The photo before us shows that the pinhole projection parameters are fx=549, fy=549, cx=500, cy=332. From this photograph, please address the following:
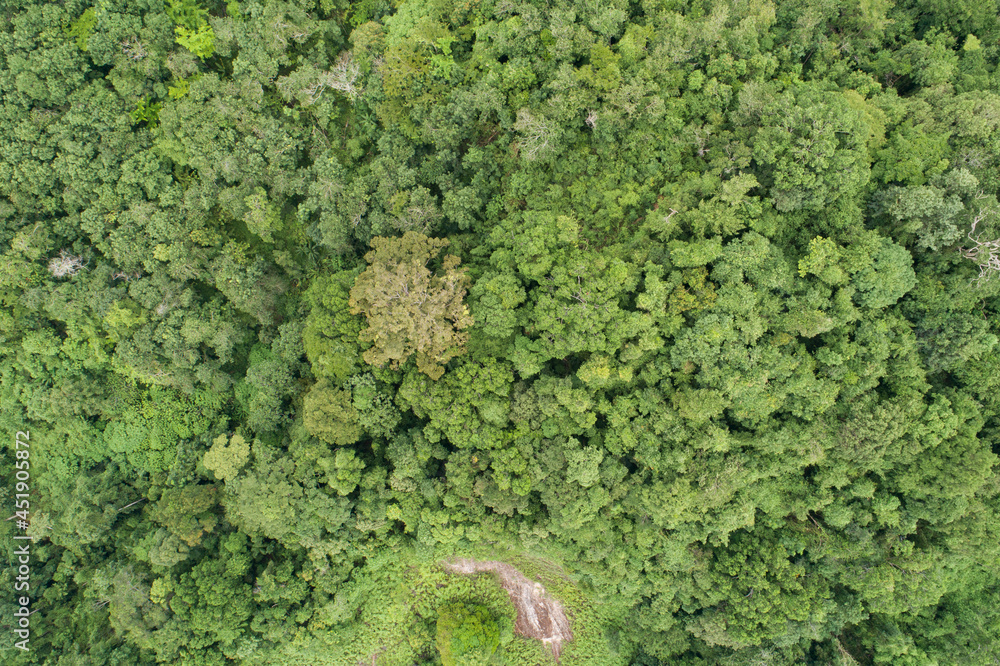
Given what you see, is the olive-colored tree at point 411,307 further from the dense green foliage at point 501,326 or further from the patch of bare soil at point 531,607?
the patch of bare soil at point 531,607

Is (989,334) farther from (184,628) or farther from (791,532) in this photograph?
(184,628)

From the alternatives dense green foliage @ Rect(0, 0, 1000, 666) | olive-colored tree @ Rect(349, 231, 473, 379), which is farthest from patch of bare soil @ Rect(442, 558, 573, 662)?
olive-colored tree @ Rect(349, 231, 473, 379)

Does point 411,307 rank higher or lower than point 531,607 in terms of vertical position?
higher

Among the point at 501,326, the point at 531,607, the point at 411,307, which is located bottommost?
the point at 531,607

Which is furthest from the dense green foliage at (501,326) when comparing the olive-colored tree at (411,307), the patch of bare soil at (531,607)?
the patch of bare soil at (531,607)

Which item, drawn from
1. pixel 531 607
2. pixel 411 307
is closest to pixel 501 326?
pixel 411 307

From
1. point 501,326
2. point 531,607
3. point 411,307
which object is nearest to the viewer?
point 411,307

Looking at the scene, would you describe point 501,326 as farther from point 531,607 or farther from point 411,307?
Answer: point 531,607
